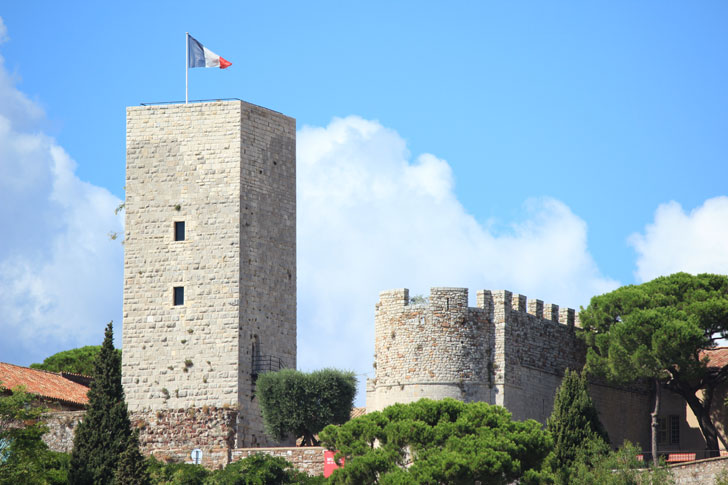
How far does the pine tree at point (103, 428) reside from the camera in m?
41.4

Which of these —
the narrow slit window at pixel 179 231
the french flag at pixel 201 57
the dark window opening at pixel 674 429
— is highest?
the french flag at pixel 201 57

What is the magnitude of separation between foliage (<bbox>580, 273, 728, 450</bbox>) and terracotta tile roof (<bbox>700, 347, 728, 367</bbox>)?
49cm

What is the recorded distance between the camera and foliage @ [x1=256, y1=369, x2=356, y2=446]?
4409 centimetres

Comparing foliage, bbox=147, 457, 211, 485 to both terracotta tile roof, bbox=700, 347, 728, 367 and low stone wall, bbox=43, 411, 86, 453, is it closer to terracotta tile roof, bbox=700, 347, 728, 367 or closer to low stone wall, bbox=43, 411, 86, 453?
low stone wall, bbox=43, 411, 86, 453

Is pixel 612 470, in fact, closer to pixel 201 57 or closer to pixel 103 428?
pixel 103 428

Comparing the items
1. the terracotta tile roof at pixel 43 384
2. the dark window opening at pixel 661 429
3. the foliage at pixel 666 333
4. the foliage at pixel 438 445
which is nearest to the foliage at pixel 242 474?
the foliage at pixel 438 445

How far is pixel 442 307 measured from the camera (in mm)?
44750

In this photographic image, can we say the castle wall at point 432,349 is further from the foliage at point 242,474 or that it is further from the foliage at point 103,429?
the foliage at point 103,429

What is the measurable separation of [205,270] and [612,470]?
14.7 metres

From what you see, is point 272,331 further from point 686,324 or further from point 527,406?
point 686,324

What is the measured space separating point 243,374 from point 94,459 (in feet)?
19.1

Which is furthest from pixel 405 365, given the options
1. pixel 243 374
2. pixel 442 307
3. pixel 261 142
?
pixel 261 142

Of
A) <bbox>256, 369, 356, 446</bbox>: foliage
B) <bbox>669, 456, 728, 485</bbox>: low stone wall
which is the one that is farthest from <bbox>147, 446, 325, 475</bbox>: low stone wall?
<bbox>669, 456, 728, 485</bbox>: low stone wall

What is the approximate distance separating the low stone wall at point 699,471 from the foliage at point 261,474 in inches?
417
